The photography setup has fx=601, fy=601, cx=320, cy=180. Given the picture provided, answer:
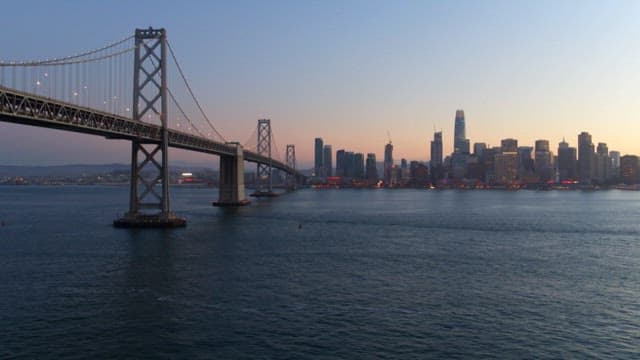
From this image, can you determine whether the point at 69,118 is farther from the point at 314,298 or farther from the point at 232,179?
the point at 232,179

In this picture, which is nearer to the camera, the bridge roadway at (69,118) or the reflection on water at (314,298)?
the reflection on water at (314,298)

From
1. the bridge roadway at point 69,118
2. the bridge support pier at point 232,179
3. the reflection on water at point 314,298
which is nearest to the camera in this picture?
the reflection on water at point 314,298

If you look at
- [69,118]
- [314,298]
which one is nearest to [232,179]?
[69,118]

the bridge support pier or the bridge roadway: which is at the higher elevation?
the bridge roadway

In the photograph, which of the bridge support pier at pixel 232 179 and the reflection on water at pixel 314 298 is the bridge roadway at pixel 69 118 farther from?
the bridge support pier at pixel 232 179

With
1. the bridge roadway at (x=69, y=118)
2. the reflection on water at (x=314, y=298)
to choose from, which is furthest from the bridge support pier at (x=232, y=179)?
the reflection on water at (x=314, y=298)

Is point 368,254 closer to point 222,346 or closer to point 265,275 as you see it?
point 265,275

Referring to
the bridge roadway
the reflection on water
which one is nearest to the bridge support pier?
the bridge roadway

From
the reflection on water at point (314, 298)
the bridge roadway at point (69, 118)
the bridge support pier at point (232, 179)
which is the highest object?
the bridge roadway at point (69, 118)

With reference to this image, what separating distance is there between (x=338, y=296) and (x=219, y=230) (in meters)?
28.1

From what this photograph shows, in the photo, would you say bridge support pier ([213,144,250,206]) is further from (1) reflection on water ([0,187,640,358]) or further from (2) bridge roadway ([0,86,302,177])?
(1) reflection on water ([0,187,640,358])

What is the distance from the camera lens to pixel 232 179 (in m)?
85.5

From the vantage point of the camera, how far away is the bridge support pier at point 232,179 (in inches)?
3226

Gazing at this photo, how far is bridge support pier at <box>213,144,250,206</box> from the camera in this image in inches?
3226
